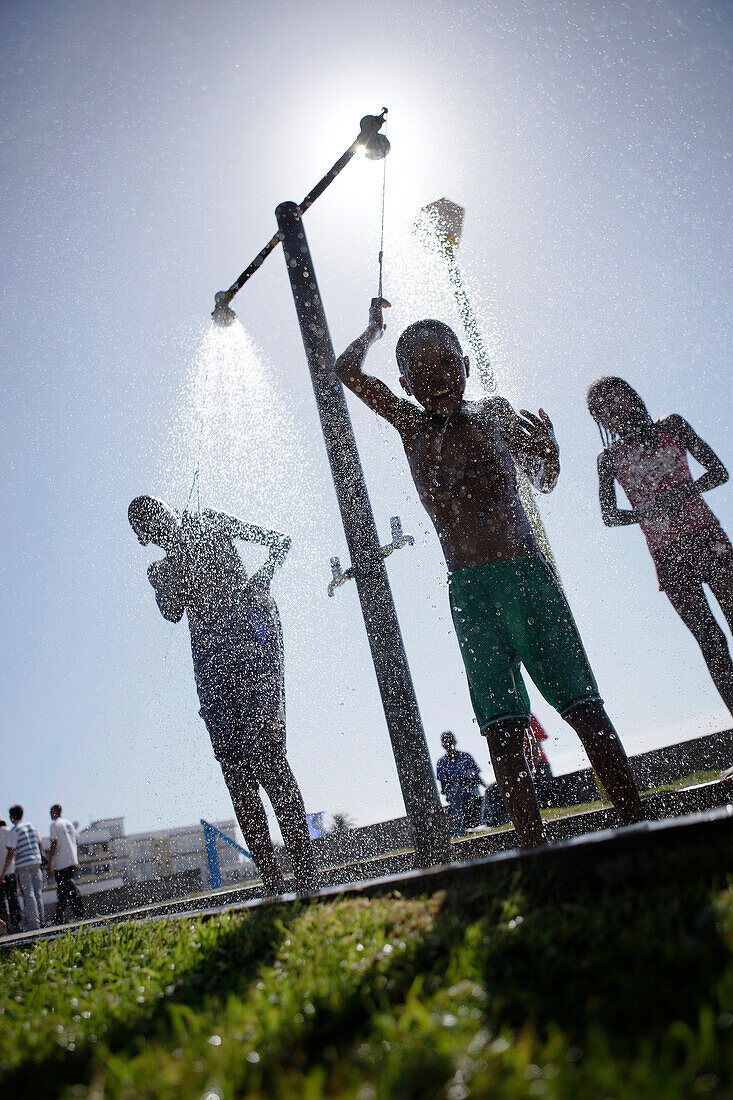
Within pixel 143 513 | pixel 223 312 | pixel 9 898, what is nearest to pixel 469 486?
pixel 143 513

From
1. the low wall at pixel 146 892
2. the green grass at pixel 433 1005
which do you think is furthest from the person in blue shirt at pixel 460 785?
the green grass at pixel 433 1005

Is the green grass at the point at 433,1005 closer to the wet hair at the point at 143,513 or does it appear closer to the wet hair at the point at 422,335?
the wet hair at the point at 422,335

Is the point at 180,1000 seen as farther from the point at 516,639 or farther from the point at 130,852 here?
the point at 130,852

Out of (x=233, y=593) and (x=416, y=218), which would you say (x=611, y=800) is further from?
(x=416, y=218)

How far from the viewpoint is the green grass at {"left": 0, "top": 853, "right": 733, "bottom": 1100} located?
31.4 inches

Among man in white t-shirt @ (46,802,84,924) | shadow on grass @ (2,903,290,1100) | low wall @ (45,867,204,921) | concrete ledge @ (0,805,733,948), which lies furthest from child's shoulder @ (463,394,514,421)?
man in white t-shirt @ (46,802,84,924)

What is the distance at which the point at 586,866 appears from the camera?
158cm

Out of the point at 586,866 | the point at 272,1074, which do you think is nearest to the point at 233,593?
the point at 586,866

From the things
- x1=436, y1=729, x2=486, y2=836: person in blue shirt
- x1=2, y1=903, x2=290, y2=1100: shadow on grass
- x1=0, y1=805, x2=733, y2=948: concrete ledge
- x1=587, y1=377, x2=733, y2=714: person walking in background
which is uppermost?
x1=587, y1=377, x2=733, y2=714: person walking in background

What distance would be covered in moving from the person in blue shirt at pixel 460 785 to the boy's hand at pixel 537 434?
6.06 m

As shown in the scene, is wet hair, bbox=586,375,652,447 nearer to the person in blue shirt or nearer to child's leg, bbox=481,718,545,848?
child's leg, bbox=481,718,545,848

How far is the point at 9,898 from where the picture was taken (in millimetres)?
8594

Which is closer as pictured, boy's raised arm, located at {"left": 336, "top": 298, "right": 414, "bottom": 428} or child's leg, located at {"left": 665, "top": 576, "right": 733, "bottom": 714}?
boy's raised arm, located at {"left": 336, "top": 298, "right": 414, "bottom": 428}

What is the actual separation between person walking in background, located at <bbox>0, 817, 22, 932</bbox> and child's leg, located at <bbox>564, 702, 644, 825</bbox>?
8522 millimetres
